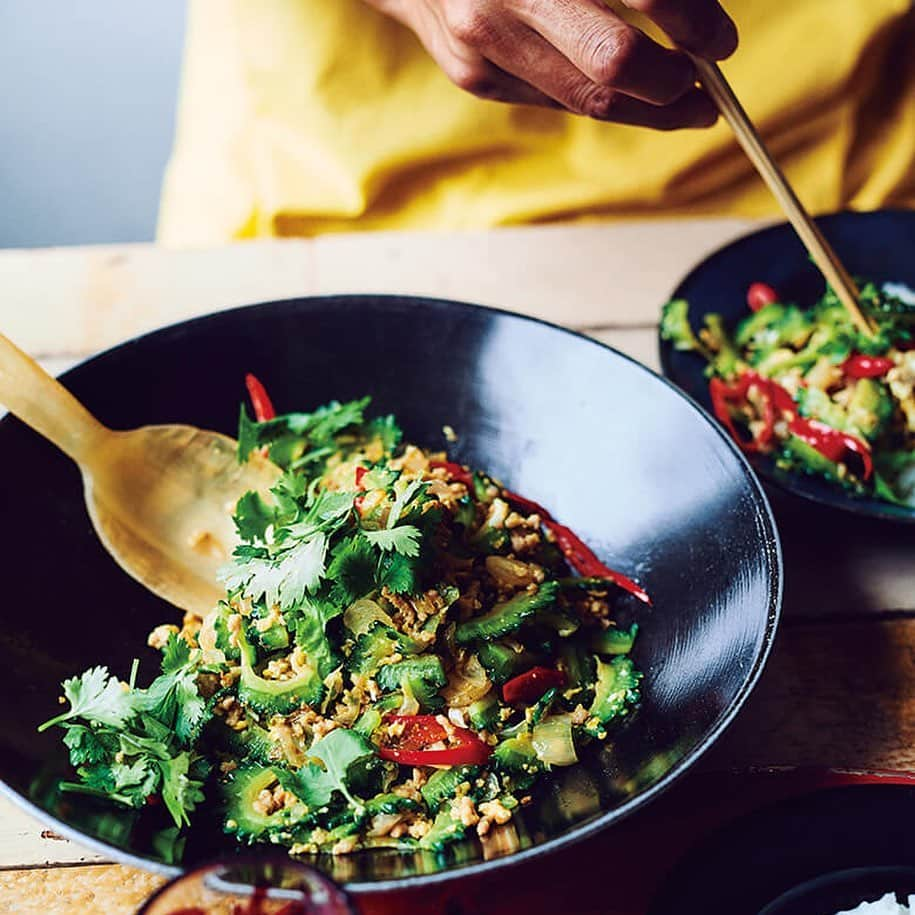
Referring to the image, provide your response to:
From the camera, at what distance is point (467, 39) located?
55.5 inches

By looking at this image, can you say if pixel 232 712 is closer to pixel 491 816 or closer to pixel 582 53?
pixel 491 816

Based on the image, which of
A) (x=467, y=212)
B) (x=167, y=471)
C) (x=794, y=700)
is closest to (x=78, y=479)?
(x=167, y=471)

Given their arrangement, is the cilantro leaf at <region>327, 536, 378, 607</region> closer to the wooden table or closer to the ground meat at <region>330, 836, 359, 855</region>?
the ground meat at <region>330, 836, 359, 855</region>

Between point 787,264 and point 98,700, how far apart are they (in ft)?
4.03

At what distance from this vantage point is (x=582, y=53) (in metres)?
1.28

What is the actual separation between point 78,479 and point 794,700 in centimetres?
87

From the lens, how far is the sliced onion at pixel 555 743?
1.11 m

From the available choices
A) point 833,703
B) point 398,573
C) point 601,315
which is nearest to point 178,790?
point 398,573

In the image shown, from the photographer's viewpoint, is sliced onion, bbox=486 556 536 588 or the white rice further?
sliced onion, bbox=486 556 536 588

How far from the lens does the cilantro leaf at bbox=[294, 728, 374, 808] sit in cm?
105

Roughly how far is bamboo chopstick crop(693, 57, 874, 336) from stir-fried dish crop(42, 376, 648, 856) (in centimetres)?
54

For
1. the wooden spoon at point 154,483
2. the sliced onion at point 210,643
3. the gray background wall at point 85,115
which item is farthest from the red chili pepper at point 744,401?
the gray background wall at point 85,115

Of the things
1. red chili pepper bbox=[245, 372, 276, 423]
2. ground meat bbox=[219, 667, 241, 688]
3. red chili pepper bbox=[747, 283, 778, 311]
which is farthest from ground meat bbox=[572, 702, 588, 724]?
red chili pepper bbox=[747, 283, 778, 311]

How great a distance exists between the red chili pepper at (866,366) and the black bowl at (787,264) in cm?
19
